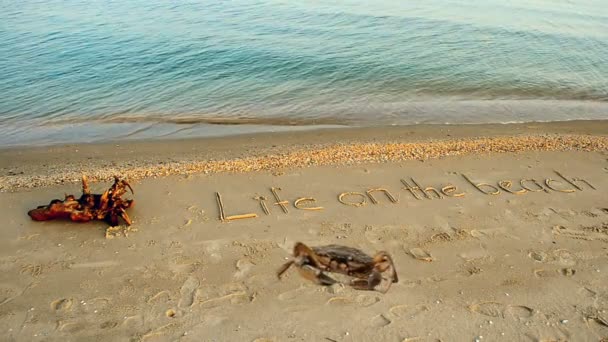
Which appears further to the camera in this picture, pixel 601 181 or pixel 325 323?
pixel 601 181

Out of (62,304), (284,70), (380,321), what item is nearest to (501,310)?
(380,321)

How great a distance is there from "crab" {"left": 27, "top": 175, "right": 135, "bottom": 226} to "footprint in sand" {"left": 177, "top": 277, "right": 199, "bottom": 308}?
128 centimetres

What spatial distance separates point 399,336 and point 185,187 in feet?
11.3

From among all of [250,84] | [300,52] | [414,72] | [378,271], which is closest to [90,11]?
[300,52]

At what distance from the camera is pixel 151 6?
24.3 metres

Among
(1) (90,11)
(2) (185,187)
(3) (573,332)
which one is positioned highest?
(1) (90,11)

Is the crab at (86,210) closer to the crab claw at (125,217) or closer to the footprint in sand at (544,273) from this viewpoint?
the crab claw at (125,217)

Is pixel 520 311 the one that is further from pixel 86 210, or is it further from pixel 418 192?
pixel 86 210

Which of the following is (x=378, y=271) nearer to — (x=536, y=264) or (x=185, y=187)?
(x=536, y=264)

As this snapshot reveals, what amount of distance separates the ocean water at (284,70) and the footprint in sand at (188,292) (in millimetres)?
5056

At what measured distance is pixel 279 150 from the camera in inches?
313

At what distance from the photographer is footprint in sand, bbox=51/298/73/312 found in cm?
402

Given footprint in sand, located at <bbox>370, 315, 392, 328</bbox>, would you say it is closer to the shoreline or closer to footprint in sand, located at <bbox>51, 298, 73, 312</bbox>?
footprint in sand, located at <bbox>51, 298, 73, 312</bbox>

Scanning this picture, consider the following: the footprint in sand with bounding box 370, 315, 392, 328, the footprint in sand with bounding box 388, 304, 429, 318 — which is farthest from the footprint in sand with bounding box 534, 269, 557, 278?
the footprint in sand with bounding box 370, 315, 392, 328
